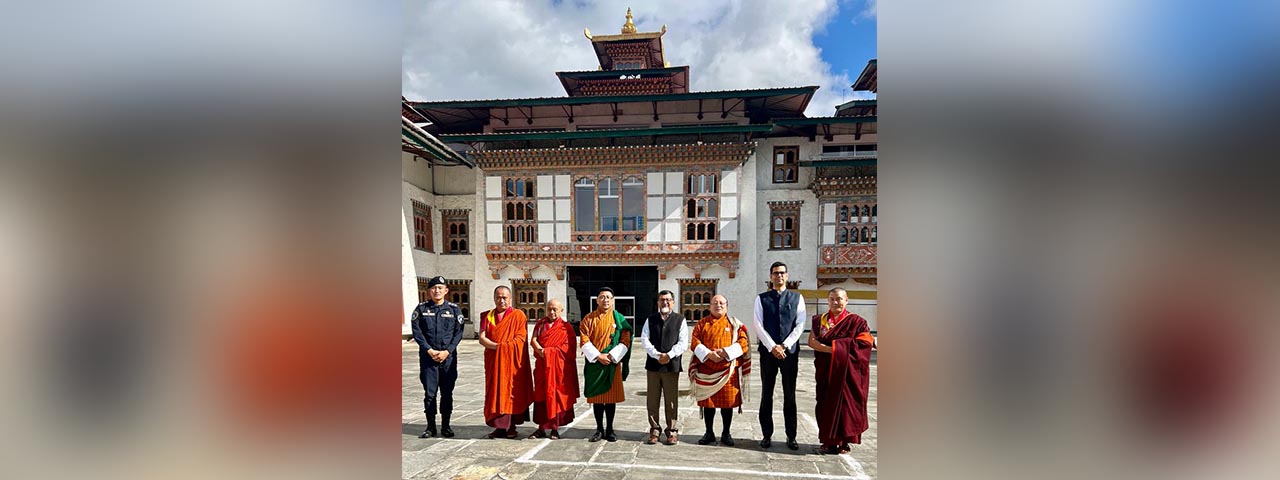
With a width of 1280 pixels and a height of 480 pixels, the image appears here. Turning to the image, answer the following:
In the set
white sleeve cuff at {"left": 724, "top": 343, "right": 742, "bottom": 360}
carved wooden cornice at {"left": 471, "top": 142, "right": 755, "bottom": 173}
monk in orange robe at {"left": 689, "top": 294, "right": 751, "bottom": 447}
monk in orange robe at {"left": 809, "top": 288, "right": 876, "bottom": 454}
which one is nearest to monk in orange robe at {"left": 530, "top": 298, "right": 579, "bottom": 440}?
monk in orange robe at {"left": 689, "top": 294, "right": 751, "bottom": 447}

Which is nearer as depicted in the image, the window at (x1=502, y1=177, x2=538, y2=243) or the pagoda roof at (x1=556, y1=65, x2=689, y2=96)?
the window at (x1=502, y1=177, x2=538, y2=243)

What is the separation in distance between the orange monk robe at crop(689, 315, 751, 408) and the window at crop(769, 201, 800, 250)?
11.2 metres

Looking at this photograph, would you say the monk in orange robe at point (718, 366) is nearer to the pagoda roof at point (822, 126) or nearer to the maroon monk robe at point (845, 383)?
the maroon monk robe at point (845, 383)

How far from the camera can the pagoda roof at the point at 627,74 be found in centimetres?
1680

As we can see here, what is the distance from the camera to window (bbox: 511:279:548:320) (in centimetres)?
1464

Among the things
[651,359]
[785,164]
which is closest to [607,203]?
[785,164]

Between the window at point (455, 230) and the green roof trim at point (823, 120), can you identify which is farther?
the window at point (455, 230)

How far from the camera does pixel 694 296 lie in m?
14.4

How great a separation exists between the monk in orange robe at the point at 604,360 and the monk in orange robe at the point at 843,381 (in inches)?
72.0

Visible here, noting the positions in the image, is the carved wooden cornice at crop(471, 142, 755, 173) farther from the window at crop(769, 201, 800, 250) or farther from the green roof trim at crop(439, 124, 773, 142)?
the window at crop(769, 201, 800, 250)

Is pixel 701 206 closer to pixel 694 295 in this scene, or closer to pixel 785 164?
pixel 694 295

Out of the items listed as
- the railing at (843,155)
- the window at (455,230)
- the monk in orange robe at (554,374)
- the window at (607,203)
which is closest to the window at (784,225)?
the railing at (843,155)
